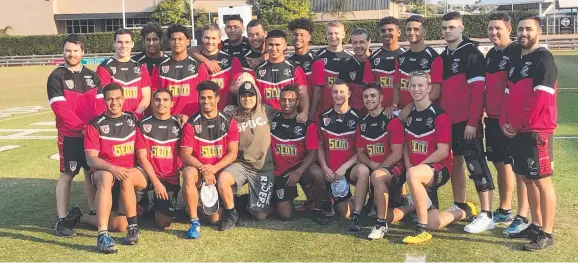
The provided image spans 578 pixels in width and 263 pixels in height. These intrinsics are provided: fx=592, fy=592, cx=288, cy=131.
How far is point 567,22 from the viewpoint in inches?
2381

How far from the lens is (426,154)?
554 cm

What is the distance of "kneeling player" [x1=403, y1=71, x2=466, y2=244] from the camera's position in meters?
5.29

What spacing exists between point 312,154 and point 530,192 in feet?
7.00

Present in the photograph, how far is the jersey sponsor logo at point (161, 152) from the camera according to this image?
19.1 ft

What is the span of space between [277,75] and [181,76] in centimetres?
102

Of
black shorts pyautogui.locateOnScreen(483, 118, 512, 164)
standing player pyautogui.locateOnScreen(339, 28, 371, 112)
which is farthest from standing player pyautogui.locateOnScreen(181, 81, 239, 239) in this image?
black shorts pyautogui.locateOnScreen(483, 118, 512, 164)

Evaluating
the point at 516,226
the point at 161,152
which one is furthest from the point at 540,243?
the point at 161,152

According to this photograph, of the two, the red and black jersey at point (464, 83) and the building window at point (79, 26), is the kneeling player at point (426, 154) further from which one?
the building window at point (79, 26)

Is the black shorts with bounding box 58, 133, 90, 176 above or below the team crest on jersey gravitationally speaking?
below

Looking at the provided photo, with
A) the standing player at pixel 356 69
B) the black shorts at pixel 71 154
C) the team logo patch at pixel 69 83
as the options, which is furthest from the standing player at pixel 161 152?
the standing player at pixel 356 69

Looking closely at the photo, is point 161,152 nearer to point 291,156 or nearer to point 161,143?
point 161,143

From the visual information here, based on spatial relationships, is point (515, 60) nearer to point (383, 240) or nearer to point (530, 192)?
point (530, 192)

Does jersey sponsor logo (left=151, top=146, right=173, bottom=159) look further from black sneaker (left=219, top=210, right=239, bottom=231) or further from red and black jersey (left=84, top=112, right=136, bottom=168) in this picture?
black sneaker (left=219, top=210, right=239, bottom=231)

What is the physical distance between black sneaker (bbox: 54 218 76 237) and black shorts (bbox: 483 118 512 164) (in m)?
4.09
